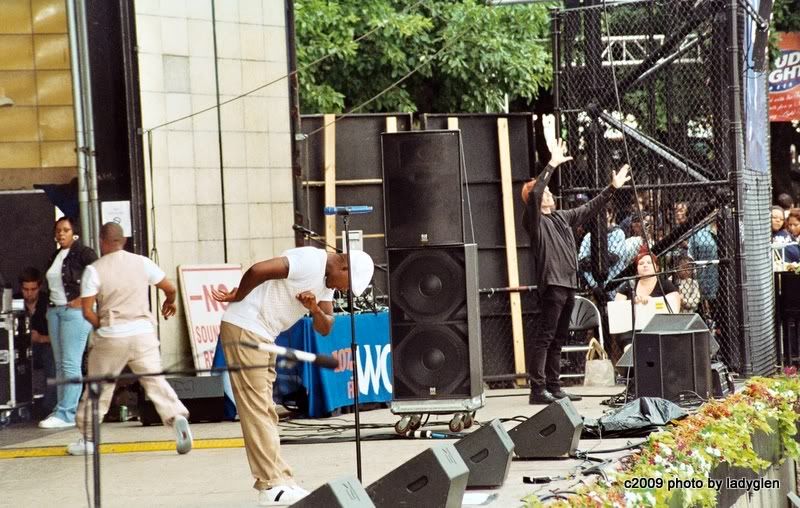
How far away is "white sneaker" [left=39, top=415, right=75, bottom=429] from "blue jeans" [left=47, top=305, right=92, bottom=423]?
41 mm

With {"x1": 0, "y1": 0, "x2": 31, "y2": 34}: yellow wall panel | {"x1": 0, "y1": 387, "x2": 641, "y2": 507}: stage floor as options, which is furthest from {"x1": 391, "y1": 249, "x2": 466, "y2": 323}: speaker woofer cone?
{"x1": 0, "y1": 0, "x2": 31, "y2": 34}: yellow wall panel

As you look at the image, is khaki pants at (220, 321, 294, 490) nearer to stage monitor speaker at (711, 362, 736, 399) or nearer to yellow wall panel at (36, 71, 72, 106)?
stage monitor speaker at (711, 362, 736, 399)

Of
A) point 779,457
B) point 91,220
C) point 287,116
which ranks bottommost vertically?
point 779,457

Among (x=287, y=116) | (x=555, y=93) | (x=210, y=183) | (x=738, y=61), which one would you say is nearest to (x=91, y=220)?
(x=210, y=183)

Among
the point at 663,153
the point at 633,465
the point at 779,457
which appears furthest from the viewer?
the point at 663,153

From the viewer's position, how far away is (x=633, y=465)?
7867mm

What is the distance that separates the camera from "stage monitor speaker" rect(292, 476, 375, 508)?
225 inches

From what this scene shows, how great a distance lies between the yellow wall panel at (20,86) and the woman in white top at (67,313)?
197cm

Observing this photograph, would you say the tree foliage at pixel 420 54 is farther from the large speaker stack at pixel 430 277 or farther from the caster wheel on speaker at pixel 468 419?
the caster wheel on speaker at pixel 468 419

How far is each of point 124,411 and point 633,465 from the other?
651cm

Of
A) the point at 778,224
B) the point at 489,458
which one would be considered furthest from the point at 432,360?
the point at 778,224

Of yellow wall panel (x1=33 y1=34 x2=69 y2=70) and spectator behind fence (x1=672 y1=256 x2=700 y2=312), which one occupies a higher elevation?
yellow wall panel (x1=33 y1=34 x2=69 y2=70)

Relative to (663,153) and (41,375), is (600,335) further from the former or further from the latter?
(41,375)

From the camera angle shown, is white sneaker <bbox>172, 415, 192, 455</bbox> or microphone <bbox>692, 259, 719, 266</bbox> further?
microphone <bbox>692, 259, 719, 266</bbox>
